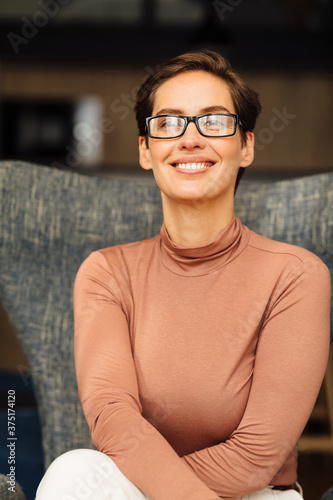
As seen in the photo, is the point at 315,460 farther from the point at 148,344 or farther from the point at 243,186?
the point at 148,344

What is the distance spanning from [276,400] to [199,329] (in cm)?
19

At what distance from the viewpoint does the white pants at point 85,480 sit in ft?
3.10

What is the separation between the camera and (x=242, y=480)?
998 mm

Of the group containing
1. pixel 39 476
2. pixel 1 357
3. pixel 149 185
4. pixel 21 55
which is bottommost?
pixel 1 357

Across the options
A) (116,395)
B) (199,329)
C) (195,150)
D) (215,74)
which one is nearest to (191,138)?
(195,150)

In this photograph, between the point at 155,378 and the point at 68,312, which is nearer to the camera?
the point at 155,378

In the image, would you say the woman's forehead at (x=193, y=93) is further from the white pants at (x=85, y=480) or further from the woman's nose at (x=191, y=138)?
the white pants at (x=85, y=480)

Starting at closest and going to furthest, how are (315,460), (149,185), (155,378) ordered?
1. (155,378)
2. (149,185)
3. (315,460)

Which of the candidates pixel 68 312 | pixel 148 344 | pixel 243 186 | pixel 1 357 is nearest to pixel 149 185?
pixel 243 186

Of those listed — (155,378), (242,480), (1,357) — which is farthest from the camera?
(1,357)

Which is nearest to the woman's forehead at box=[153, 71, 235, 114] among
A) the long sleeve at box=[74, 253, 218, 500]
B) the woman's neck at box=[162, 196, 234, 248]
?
the woman's neck at box=[162, 196, 234, 248]

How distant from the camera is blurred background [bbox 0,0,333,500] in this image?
5324mm

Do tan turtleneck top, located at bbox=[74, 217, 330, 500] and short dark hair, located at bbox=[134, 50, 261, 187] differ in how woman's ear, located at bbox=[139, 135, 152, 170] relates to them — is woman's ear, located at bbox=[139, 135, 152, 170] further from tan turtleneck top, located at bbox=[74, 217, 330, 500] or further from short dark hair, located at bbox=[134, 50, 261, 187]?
tan turtleneck top, located at bbox=[74, 217, 330, 500]

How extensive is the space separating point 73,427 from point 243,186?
69 centimetres
